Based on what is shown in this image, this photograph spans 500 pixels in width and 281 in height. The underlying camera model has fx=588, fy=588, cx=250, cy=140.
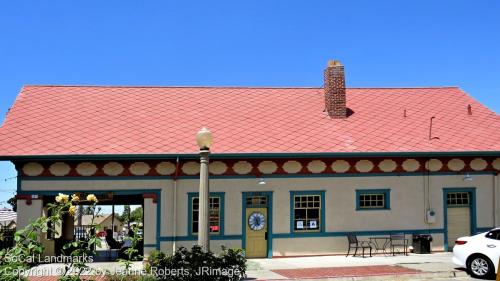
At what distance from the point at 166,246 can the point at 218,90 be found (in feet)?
25.4

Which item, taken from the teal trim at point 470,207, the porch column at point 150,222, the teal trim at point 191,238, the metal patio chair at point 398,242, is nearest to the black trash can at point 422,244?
the metal patio chair at point 398,242

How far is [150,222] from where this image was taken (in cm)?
1862

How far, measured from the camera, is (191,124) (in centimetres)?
2086

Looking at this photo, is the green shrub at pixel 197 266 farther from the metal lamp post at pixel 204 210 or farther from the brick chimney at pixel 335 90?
the brick chimney at pixel 335 90

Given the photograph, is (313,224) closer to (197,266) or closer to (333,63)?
(333,63)

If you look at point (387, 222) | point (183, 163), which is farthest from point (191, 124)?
point (387, 222)

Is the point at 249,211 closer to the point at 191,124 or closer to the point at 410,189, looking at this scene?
the point at 191,124

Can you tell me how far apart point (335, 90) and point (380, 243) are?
6.11 metres

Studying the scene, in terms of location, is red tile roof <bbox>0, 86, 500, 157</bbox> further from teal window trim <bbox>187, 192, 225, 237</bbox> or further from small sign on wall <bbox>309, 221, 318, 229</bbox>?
small sign on wall <bbox>309, 221, 318, 229</bbox>

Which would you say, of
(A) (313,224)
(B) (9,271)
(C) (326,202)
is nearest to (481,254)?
(C) (326,202)

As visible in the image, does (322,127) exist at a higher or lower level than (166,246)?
higher

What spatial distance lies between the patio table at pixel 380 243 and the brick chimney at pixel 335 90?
5.00 meters

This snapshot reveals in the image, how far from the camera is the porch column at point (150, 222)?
1858 centimetres

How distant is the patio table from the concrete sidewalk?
785 mm
